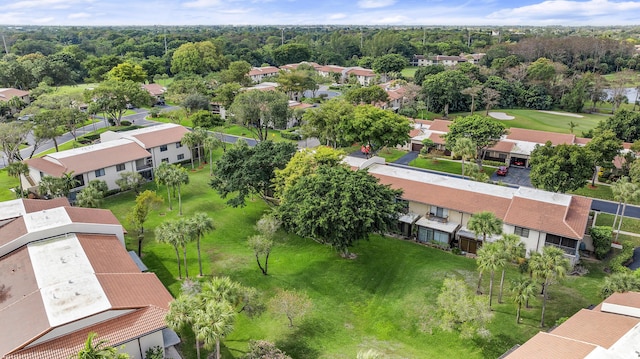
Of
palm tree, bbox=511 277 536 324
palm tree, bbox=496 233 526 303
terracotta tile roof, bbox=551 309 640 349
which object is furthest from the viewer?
palm tree, bbox=496 233 526 303

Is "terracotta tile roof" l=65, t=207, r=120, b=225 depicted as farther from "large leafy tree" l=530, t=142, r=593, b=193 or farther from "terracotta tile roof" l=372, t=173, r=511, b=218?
"large leafy tree" l=530, t=142, r=593, b=193

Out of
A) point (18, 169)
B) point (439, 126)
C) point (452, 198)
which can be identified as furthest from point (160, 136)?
point (439, 126)

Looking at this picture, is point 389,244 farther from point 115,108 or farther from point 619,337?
point 115,108

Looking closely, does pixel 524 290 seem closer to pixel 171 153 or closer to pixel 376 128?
pixel 376 128

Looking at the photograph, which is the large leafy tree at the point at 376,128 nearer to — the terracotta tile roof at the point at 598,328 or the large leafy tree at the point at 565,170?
the large leafy tree at the point at 565,170

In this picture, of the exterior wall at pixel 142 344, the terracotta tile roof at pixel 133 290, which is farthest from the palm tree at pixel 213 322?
the terracotta tile roof at pixel 133 290

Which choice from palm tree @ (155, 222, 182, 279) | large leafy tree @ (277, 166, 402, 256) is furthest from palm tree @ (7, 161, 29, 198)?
large leafy tree @ (277, 166, 402, 256)
